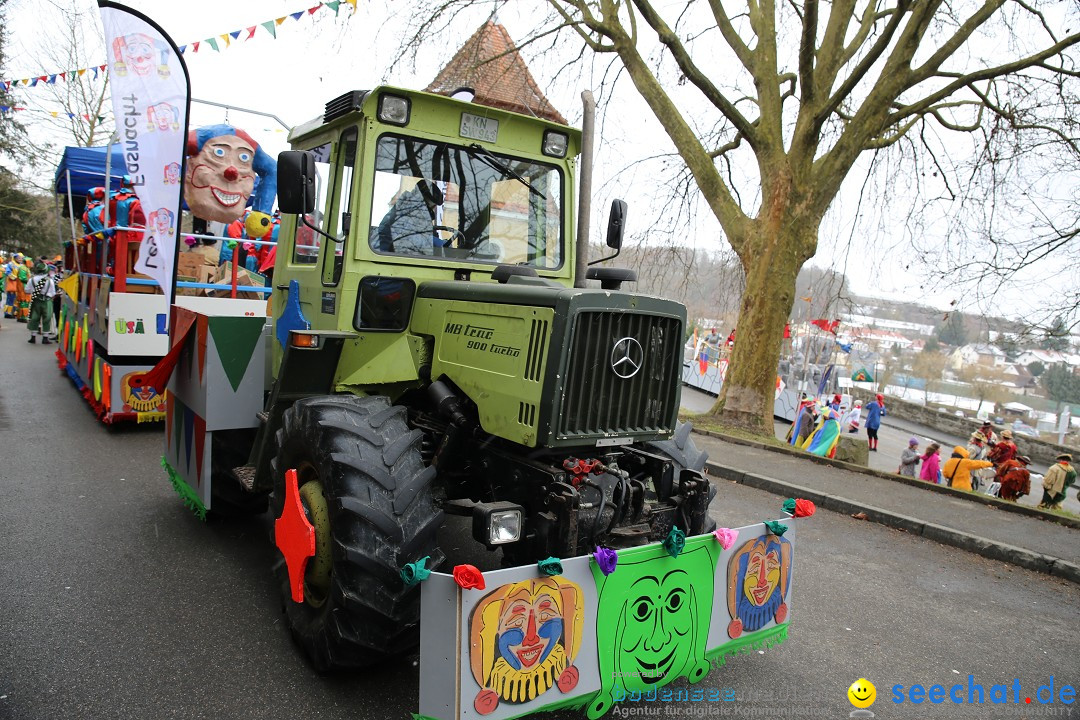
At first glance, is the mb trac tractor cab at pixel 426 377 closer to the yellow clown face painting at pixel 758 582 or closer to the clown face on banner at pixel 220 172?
the yellow clown face painting at pixel 758 582

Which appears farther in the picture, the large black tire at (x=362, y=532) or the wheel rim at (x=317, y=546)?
the wheel rim at (x=317, y=546)

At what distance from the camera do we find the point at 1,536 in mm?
4871

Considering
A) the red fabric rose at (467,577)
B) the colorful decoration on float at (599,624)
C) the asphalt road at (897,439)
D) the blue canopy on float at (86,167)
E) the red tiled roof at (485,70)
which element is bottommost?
the asphalt road at (897,439)

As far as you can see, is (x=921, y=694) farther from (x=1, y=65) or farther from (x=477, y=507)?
(x=1, y=65)

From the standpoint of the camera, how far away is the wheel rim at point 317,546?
3.30 metres

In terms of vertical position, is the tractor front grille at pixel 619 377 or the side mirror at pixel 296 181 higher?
the side mirror at pixel 296 181

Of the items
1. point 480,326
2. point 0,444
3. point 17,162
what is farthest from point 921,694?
point 17,162

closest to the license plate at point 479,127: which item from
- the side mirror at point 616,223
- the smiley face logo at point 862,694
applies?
the side mirror at point 616,223

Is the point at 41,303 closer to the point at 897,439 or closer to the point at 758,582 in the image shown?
the point at 758,582

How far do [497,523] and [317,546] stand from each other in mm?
937

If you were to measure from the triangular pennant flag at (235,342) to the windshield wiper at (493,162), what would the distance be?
1.95m

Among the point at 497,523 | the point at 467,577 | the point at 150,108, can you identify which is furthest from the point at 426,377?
the point at 150,108

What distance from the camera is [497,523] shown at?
302 cm

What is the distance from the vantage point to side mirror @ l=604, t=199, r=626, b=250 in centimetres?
466
